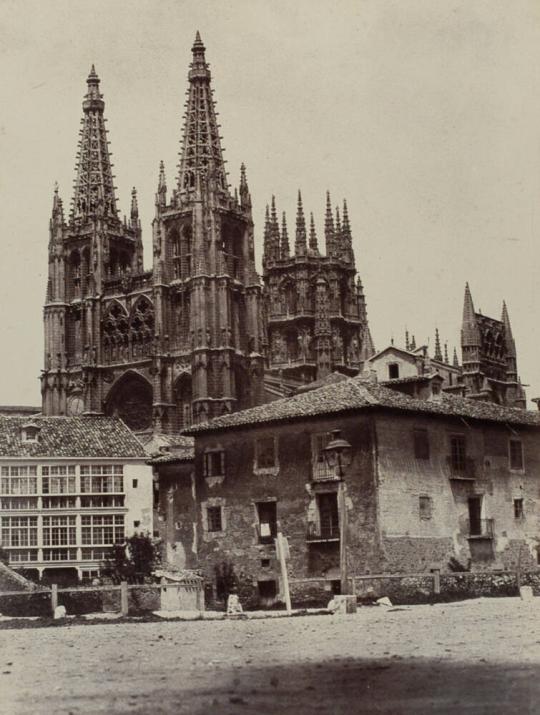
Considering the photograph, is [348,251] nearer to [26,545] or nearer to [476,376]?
[476,376]

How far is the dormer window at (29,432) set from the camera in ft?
196

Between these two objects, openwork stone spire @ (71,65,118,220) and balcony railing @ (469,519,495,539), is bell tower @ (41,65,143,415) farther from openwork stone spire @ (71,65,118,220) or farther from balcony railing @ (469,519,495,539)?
balcony railing @ (469,519,495,539)

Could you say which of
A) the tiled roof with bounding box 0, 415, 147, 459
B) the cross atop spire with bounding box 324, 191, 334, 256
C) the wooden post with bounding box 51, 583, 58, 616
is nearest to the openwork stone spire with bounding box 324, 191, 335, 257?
the cross atop spire with bounding box 324, 191, 334, 256

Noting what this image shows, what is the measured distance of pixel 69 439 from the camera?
60938 mm

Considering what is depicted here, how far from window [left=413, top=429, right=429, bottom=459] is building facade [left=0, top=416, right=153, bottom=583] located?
58.2ft

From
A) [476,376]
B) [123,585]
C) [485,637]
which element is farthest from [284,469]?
[476,376]

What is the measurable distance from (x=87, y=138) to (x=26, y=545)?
6446 cm

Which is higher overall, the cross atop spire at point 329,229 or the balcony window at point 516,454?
the cross atop spire at point 329,229

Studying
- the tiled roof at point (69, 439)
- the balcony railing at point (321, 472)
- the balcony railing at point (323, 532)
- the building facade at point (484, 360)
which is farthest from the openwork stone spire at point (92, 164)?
the balcony railing at point (323, 532)

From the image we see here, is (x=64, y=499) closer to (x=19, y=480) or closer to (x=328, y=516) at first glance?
(x=19, y=480)

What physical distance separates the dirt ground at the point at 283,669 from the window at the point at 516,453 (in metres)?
22.9

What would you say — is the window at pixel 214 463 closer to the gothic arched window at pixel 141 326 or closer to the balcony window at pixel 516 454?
the balcony window at pixel 516 454

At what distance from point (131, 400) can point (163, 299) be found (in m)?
9.73

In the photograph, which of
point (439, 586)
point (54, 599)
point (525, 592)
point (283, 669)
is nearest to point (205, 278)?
point (439, 586)
